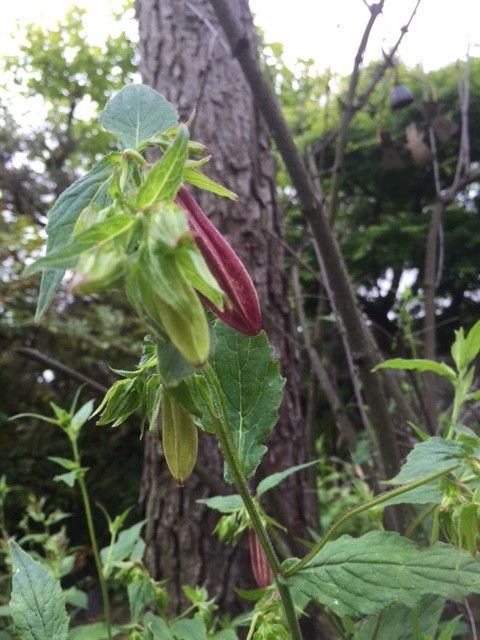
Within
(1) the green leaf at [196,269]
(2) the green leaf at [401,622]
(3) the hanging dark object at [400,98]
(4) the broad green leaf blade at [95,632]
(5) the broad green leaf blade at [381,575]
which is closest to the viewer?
(1) the green leaf at [196,269]

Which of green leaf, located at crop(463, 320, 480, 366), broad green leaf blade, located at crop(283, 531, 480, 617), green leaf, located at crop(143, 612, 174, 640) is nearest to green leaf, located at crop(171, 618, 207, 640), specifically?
green leaf, located at crop(143, 612, 174, 640)

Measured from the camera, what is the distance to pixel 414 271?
440cm

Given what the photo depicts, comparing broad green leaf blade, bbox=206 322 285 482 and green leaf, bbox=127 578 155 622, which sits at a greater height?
broad green leaf blade, bbox=206 322 285 482

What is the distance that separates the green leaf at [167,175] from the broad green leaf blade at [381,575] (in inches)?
9.6

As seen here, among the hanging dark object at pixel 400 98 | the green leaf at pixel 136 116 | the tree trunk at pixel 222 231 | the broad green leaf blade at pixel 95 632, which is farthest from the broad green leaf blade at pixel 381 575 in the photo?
the hanging dark object at pixel 400 98

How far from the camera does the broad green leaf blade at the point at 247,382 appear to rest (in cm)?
43

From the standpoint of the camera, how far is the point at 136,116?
0.35 m

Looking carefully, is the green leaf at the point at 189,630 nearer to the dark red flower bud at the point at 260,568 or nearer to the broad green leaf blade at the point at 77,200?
the dark red flower bud at the point at 260,568

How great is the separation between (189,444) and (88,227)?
0.45 feet

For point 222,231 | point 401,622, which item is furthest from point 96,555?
point 222,231

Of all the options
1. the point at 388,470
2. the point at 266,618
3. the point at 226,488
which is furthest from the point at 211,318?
the point at 226,488

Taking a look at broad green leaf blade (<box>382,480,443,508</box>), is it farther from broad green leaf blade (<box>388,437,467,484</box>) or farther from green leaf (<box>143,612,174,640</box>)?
green leaf (<box>143,612,174,640</box>)

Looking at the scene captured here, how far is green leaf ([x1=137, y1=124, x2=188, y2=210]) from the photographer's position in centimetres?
26

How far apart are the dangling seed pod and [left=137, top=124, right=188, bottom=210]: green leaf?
0.11m
